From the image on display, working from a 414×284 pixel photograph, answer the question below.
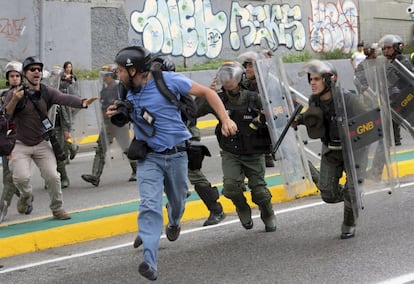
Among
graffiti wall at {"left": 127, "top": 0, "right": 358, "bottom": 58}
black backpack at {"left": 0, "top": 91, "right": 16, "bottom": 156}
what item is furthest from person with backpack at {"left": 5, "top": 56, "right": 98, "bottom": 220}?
graffiti wall at {"left": 127, "top": 0, "right": 358, "bottom": 58}

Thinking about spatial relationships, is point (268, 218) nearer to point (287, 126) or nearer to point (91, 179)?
point (287, 126)

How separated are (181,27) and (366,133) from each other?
14240mm

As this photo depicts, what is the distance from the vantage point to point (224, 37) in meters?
21.5

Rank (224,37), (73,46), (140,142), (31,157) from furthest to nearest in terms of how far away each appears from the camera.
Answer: (224,37) → (73,46) → (31,157) → (140,142)

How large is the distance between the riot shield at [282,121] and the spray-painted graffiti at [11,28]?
35.5 feet

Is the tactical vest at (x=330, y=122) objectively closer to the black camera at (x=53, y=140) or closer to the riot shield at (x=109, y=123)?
the riot shield at (x=109, y=123)

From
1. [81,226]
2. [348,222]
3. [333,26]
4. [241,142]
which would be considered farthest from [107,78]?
[333,26]

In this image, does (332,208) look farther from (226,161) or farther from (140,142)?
(140,142)

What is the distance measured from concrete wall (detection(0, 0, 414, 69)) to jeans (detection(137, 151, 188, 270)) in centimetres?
1224

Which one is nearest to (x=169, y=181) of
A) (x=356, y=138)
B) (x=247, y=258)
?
(x=247, y=258)

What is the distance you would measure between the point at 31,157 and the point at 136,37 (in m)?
11.9

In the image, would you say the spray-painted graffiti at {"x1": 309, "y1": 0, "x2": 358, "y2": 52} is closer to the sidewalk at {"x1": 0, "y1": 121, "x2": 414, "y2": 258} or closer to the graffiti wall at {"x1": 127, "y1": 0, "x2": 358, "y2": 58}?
the graffiti wall at {"x1": 127, "y1": 0, "x2": 358, "y2": 58}

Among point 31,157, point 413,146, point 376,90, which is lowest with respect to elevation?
point 413,146

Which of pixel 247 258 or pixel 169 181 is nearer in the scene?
pixel 169 181
